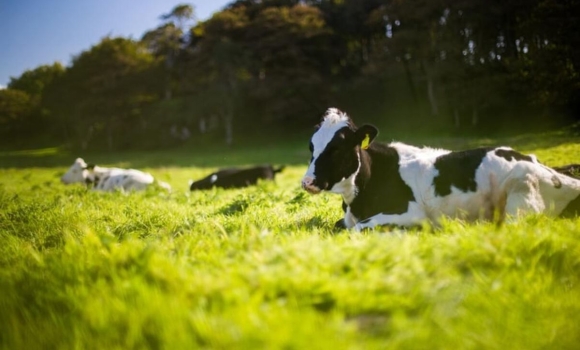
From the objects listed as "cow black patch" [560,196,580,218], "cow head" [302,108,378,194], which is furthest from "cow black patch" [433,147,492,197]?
"cow black patch" [560,196,580,218]

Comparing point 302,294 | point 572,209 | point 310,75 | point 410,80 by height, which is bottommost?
point 572,209

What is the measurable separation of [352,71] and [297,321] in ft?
152

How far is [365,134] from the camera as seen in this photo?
450cm

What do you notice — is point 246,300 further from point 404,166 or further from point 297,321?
point 404,166

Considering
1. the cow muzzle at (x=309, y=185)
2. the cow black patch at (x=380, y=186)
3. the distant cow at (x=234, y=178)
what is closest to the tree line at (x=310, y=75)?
the distant cow at (x=234, y=178)

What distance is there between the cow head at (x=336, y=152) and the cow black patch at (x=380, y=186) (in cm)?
19

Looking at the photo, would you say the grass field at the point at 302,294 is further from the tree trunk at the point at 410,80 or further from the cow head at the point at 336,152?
the tree trunk at the point at 410,80

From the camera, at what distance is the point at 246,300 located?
79.0 inches

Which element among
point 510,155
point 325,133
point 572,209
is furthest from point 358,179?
point 572,209

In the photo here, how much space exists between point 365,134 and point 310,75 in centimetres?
3481

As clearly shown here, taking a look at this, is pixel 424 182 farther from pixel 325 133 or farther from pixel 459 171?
pixel 325 133

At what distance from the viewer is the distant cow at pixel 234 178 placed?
515 inches

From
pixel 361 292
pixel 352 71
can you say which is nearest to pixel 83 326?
pixel 361 292

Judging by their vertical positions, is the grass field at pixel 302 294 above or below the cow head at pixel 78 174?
below
